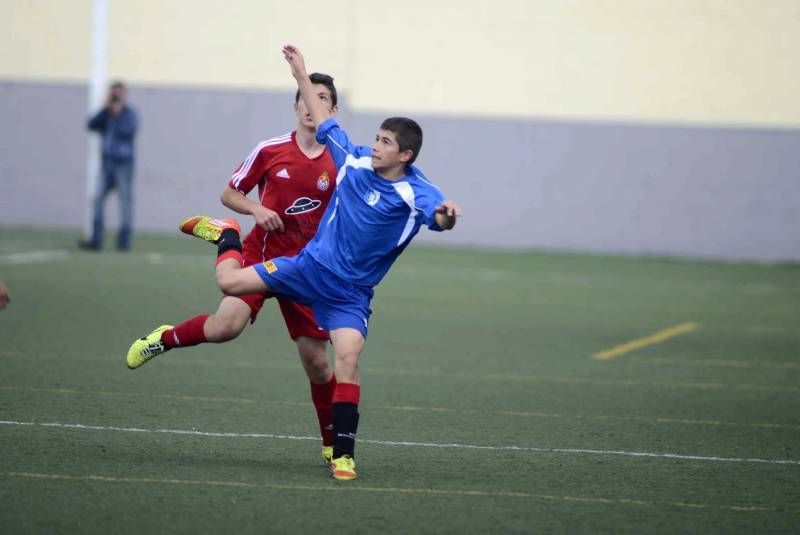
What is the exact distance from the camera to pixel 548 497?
6.18 meters

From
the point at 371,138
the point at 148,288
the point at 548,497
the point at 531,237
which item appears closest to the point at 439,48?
the point at 371,138

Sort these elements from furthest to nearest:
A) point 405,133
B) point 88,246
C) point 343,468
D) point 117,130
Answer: point 88,246 < point 117,130 < point 405,133 < point 343,468

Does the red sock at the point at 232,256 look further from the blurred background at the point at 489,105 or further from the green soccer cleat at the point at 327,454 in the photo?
the blurred background at the point at 489,105

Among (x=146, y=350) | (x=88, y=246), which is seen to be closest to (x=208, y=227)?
(x=146, y=350)

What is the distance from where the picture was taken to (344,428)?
250 inches

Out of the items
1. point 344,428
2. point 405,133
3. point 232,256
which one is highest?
point 405,133

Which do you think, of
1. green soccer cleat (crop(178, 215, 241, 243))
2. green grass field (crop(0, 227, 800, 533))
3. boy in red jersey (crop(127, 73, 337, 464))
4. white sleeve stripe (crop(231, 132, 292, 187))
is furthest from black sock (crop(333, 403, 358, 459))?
white sleeve stripe (crop(231, 132, 292, 187))

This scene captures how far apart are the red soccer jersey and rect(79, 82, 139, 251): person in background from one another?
40.5ft

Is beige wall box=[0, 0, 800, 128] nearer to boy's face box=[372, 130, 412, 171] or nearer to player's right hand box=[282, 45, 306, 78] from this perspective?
player's right hand box=[282, 45, 306, 78]

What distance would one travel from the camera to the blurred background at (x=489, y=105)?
23125 millimetres

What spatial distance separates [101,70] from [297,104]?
14546 millimetres

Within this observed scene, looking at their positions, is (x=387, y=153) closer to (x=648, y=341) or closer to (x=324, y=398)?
(x=324, y=398)

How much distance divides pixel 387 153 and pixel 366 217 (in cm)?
33

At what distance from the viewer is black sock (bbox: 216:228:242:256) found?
7.09 m
